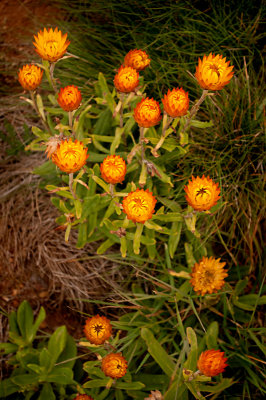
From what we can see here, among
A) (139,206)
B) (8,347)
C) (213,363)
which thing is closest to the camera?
(213,363)

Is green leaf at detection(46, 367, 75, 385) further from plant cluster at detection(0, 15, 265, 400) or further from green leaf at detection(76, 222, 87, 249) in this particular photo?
green leaf at detection(76, 222, 87, 249)

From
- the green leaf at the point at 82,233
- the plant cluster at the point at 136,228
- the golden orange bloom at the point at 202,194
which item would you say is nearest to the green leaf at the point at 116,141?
the plant cluster at the point at 136,228

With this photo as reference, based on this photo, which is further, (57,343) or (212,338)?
(57,343)

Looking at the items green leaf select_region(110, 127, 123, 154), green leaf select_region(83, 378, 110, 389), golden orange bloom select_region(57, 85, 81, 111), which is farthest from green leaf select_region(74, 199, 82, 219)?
green leaf select_region(83, 378, 110, 389)

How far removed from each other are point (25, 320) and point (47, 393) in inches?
17.9

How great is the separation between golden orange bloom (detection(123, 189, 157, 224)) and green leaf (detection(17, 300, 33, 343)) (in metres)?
1.14

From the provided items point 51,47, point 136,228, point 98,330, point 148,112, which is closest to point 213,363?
point 98,330

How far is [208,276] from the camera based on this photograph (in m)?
1.88

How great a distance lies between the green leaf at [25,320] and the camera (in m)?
2.27

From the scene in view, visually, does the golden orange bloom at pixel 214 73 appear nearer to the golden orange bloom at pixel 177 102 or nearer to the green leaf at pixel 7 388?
the golden orange bloom at pixel 177 102

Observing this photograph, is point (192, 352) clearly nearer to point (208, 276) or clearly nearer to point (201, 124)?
point (208, 276)

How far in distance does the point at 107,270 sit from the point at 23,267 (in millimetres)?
613

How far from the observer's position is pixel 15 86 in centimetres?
296

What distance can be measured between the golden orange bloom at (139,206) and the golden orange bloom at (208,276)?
0.50 meters
